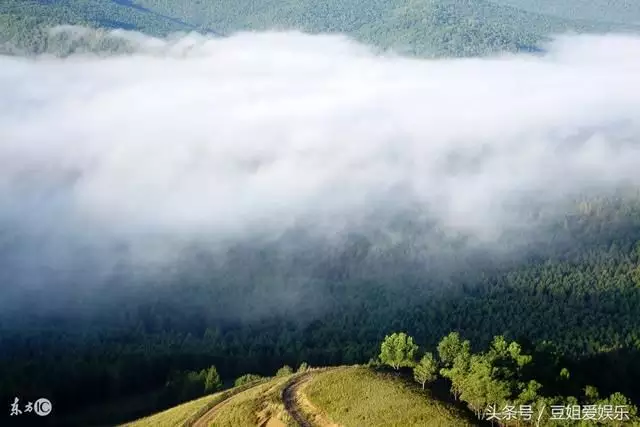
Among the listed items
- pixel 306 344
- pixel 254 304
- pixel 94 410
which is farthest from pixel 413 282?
pixel 94 410

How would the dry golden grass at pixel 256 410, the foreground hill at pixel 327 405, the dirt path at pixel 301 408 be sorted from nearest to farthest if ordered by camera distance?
the foreground hill at pixel 327 405
the dirt path at pixel 301 408
the dry golden grass at pixel 256 410

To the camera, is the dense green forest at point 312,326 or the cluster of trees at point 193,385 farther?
the dense green forest at point 312,326

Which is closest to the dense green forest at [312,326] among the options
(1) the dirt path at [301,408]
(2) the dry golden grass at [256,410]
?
(1) the dirt path at [301,408]

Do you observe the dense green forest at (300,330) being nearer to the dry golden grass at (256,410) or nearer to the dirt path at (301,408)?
the dirt path at (301,408)

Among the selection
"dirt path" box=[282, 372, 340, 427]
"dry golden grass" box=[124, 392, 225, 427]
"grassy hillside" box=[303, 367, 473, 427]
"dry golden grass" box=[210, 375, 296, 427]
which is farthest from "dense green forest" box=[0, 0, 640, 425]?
"dry golden grass" box=[124, 392, 225, 427]

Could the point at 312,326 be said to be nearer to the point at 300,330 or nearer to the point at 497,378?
the point at 300,330

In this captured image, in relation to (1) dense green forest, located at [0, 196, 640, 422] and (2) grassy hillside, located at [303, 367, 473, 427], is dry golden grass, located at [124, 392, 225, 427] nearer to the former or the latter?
(2) grassy hillside, located at [303, 367, 473, 427]

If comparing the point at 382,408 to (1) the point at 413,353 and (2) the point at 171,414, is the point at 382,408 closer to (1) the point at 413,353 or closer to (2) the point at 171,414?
(1) the point at 413,353

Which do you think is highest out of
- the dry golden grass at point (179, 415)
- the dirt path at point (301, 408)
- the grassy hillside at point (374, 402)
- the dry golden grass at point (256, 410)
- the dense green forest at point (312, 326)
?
the grassy hillside at point (374, 402)
